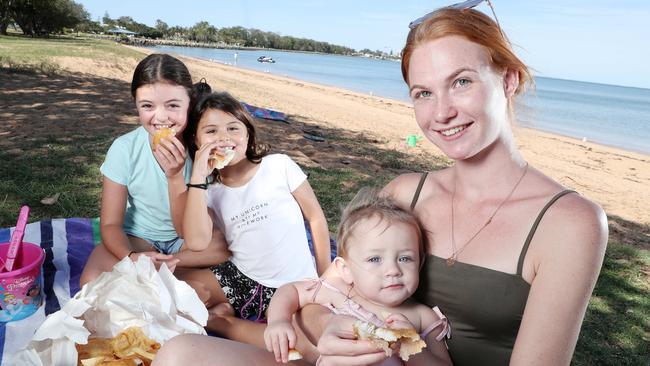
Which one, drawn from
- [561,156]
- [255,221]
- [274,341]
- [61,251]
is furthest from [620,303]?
[561,156]

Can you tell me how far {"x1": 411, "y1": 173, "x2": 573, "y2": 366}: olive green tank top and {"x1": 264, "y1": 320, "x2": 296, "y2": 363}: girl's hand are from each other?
0.60 m

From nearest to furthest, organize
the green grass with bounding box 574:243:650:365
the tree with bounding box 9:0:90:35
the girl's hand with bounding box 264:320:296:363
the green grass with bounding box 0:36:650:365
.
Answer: the girl's hand with bounding box 264:320:296:363
the green grass with bounding box 574:243:650:365
the green grass with bounding box 0:36:650:365
the tree with bounding box 9:0:90:35

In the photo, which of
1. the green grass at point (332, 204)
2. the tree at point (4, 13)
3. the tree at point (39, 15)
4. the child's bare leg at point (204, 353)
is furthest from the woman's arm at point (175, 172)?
the tree at point (39, 15)

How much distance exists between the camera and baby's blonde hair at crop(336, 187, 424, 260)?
6.61ft

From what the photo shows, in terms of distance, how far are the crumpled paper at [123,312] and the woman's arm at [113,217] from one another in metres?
0.48

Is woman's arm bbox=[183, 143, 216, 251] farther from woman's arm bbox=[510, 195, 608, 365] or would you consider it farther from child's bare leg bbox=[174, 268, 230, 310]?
woman's arm bbox=[510, 195, 608, 365]

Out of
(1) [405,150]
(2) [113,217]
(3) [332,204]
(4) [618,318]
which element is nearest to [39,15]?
(1) [405,150]

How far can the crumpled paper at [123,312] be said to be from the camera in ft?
7.30

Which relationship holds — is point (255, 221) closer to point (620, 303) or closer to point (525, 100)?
A: point (525, 100)

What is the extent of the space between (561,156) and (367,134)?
617cm

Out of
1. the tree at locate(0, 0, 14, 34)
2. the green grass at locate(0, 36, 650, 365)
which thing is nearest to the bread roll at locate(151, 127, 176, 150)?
the green grass at locate(0, 36, 650, 365)

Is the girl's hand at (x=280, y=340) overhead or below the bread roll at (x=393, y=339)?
below

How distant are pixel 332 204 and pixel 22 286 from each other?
377 cm

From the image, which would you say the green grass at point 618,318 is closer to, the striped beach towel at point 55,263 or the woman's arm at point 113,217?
the striped beach towel at point 55,263
